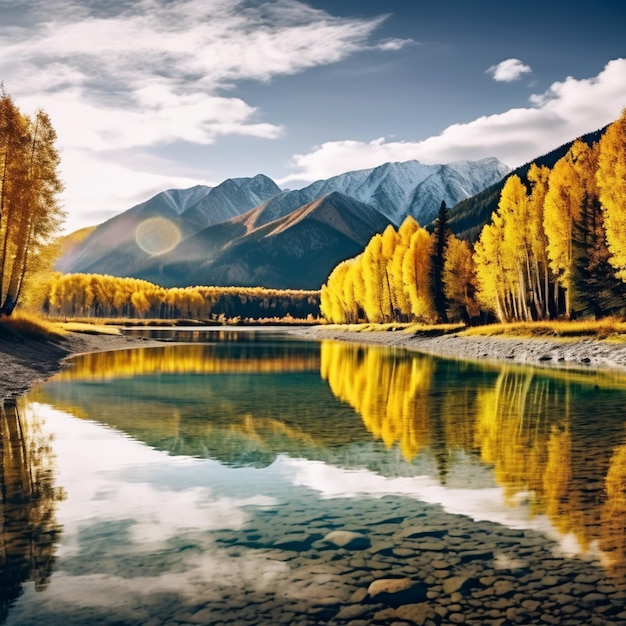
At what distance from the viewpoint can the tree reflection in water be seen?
7.58m

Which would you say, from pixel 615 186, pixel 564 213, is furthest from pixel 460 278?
pixel 615 186

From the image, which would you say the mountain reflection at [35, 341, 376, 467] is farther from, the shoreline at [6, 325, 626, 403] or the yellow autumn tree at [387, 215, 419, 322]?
the yellow autumn tree at [387, 215, 419, 322]

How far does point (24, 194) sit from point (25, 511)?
39.0m

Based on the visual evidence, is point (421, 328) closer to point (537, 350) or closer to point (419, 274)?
point (419, 274)

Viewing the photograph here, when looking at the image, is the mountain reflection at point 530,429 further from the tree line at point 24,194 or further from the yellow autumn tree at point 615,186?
the tree line at point 24,194

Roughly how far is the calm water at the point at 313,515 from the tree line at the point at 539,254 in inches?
1171

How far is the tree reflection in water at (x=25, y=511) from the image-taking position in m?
7.58

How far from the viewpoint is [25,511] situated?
10.1 metres

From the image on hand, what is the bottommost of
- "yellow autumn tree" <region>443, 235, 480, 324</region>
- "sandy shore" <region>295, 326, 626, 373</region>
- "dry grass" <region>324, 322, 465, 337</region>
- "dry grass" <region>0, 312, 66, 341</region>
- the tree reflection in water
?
"sandy shore" <region>295, 326, 626, 373</region>

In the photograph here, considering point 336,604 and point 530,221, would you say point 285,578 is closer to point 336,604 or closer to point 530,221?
point 336,604

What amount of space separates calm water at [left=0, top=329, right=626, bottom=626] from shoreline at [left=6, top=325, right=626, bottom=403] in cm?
991

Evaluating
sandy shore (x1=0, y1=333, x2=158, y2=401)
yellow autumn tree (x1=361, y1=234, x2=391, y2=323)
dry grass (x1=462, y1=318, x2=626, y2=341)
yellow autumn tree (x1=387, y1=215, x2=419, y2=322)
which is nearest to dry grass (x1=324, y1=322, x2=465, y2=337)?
yellow autumn tree (x1=387, y1=215, x2=419, y2=322)

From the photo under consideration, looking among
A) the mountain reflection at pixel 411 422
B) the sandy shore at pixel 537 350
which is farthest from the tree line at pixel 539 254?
the mountain reflection at pixel 411 422

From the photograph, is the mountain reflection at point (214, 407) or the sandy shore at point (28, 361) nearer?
the mountain reflection at point (214, 407)
